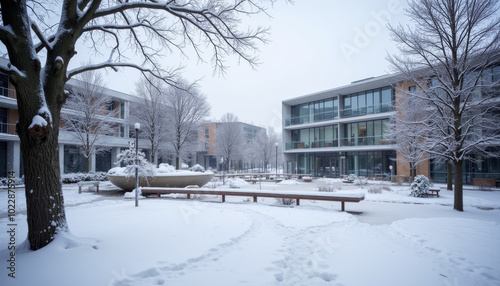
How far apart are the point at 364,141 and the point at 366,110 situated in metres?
3.35

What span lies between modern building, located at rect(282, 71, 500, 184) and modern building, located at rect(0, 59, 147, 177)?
784 inches

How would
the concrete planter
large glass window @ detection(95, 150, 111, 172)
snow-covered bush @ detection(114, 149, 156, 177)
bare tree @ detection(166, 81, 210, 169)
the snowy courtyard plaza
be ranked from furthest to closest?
large glass window @ detection(95, 150, 111, 172), bare tree @ detection(166, 81, 210, 169), the concrete planter, snow-covered bush @ detection(114, 149, 156, 177), the snowy courtyard plaza

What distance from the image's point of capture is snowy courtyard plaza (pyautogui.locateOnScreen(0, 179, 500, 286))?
3.70 metres

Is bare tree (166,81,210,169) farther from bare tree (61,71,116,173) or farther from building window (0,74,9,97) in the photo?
building window (0,74,9,97)

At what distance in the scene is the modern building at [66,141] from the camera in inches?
898

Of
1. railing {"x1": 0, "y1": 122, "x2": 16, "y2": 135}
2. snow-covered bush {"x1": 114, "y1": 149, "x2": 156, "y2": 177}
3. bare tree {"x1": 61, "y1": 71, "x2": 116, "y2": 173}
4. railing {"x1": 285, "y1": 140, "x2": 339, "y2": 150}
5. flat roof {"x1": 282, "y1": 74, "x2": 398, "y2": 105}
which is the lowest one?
snow-covered bush {"x1": 114, "y1": 149, "x2": 156, "y2": 177}

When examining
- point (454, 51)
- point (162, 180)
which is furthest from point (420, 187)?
point (162, 180)

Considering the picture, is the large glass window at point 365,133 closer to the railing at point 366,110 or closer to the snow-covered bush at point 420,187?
the railing at point 366,110

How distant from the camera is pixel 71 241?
4434 mm

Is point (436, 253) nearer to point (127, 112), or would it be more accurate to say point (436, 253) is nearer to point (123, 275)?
point (123, 275)

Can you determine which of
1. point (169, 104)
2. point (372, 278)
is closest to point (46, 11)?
point (372, 278)

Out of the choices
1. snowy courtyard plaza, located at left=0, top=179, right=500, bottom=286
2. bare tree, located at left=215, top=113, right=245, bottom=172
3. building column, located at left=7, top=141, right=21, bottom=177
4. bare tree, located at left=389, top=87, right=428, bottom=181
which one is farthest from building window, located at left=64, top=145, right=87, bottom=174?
bare tree, located at left=389, top=87, right=428, bottom=181

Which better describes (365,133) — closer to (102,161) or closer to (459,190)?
(459,190)

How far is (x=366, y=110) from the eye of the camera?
27797 mm
